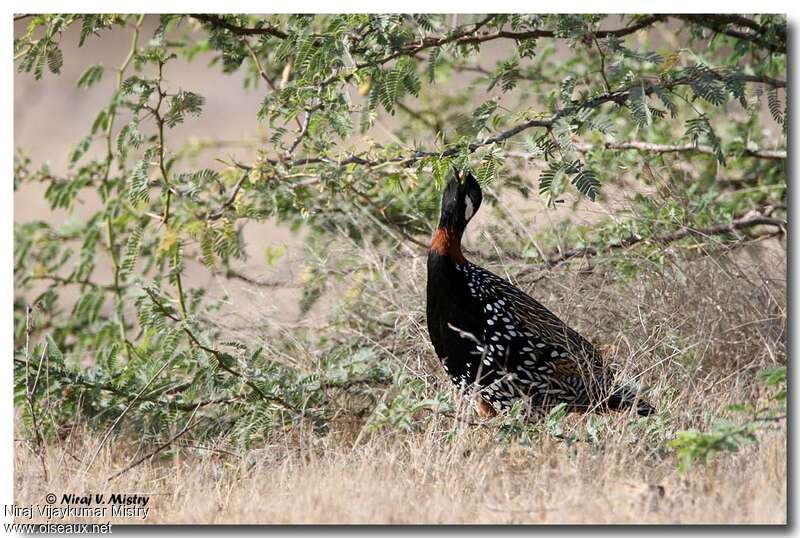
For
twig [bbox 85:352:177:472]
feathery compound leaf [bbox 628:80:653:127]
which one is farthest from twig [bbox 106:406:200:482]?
feathery compound leaf [bbox 628:80:653:127]

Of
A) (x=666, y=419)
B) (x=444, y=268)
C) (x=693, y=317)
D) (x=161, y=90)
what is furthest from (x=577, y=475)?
(x=161, y=90)

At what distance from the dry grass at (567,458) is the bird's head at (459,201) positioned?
2.34ft

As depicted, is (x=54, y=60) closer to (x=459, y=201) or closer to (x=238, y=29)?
(x=238, y=29)

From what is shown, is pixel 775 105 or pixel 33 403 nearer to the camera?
pixel 33 403

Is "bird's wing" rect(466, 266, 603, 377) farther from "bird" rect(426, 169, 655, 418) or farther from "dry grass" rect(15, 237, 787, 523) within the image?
"dry grass" rect(15, 237, 787, 523)

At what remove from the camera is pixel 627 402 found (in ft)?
15.1

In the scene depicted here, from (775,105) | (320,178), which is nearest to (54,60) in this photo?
(320,178)

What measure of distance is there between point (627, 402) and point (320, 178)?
187 centimetres

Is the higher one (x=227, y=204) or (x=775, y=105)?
(x=775, y=105)

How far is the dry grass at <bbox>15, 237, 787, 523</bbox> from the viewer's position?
375 cm

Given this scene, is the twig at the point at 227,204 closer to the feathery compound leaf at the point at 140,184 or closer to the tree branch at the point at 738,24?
the feathery compound leaf at the point at 140,184

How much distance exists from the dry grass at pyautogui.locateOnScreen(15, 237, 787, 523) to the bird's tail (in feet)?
0.21

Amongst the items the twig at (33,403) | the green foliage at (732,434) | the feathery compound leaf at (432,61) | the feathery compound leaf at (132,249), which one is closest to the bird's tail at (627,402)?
the green foliage at (732,434)

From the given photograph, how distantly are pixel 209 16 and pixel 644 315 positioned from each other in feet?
8.74
